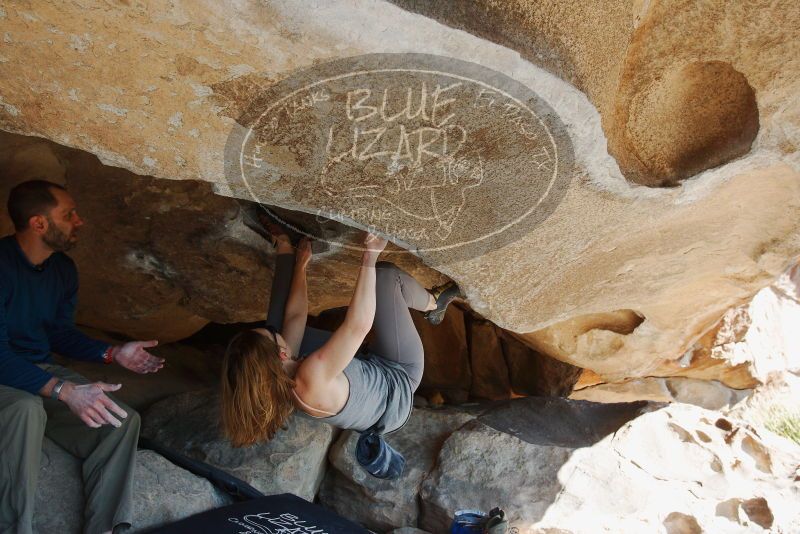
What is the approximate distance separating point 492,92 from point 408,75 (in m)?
0.18

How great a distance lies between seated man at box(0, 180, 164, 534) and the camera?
1781 millimetres

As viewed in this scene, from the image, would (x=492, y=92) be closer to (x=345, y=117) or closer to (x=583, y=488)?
(x=345, y=117)

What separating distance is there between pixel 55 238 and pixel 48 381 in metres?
0.47

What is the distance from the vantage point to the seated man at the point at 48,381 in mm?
1781

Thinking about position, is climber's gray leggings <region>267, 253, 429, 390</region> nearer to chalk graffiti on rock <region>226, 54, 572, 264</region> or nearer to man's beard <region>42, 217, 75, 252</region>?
chalk graffiti on rock <region>226, 54, 572, 264</region>

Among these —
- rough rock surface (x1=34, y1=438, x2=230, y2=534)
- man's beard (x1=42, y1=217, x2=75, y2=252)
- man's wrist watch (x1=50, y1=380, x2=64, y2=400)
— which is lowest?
rough rock surface (x1=34, y1=438, x2=230, y2=534)

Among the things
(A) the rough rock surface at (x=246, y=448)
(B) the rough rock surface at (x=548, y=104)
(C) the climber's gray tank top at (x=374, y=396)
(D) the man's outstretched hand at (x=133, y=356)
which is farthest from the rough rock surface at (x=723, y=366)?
(D) the man's outstretched hand at (x=133, y=356)

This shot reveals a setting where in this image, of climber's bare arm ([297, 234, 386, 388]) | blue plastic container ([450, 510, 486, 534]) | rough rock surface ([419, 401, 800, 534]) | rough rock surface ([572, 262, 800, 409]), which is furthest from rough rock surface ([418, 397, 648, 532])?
rough rock surface ([572, 262, 800, 409])

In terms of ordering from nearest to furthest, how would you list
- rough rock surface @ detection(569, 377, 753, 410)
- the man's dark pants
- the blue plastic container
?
the man's dark pants → the blue plastic container → rough rock surface @ detection(569, 377, 753, 410)

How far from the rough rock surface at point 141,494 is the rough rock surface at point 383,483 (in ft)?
2.09

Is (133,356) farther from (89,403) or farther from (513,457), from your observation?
(513,457)

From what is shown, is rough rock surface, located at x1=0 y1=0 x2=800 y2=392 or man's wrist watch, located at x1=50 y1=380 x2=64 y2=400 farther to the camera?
man's wrist watch, located at x1=50 y1=380 x2=64 y2=400

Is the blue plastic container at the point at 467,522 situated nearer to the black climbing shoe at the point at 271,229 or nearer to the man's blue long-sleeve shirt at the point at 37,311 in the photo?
the black climbing shoe at the point at 271,229

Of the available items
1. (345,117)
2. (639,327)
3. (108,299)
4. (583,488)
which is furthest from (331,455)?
(345,117)
